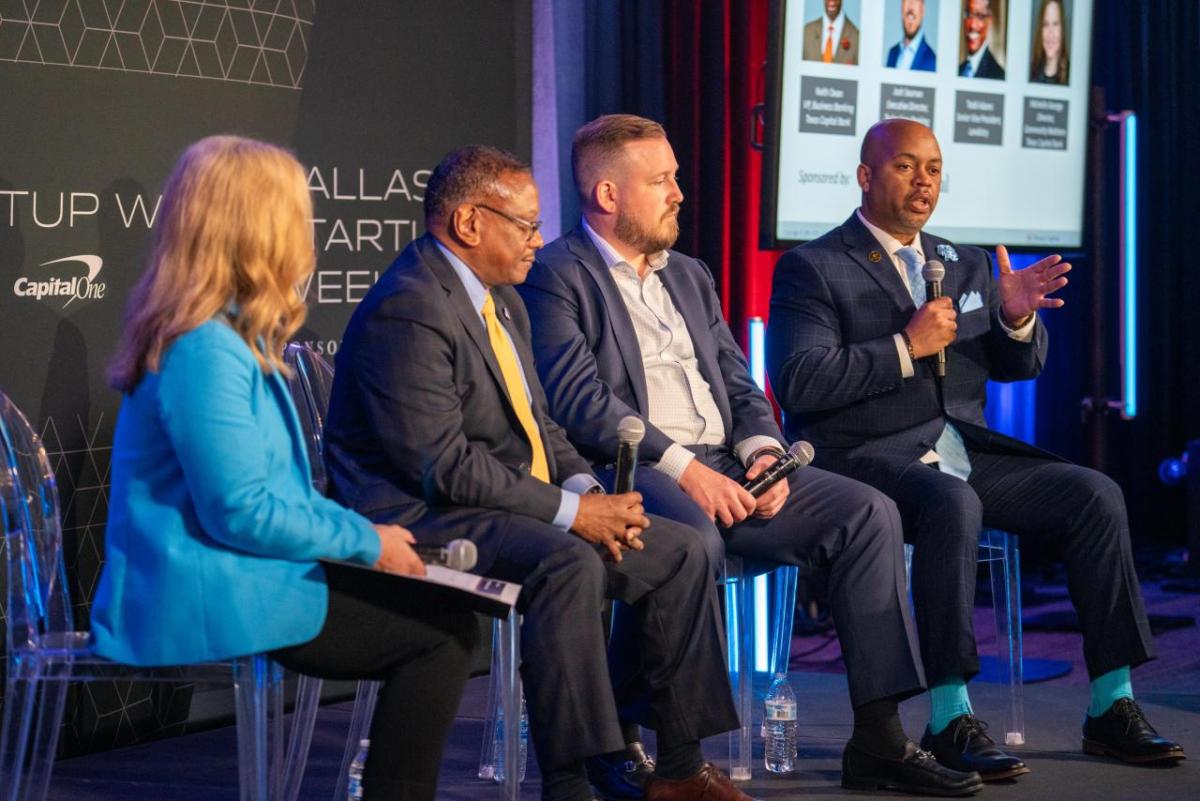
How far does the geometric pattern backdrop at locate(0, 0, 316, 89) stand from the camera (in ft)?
11.6

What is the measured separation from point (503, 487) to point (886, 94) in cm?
280

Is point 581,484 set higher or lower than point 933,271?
lower

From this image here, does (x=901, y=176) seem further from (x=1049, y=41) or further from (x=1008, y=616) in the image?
(x=1049, y=41)

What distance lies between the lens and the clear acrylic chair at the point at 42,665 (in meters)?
2.53

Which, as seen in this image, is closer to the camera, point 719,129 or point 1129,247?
point 719,129

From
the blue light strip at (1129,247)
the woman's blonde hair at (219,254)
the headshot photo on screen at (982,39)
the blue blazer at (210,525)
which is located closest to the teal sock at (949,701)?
the blue blazer at (210,525)

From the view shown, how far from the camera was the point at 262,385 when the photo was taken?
2.37 meters

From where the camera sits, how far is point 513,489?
297 cm

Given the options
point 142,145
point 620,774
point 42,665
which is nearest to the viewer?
point 42,665

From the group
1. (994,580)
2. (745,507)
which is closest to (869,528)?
(745,507)

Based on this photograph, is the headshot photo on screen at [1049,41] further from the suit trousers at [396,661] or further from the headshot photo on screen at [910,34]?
the suit trousers at [396,661]

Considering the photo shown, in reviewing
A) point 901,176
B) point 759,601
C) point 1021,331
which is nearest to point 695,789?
point 1021,331

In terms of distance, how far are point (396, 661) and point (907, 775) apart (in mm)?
1291

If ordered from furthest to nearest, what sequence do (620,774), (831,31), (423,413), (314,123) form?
(831,31) → (314,123) → (620,774) → (423,413)
